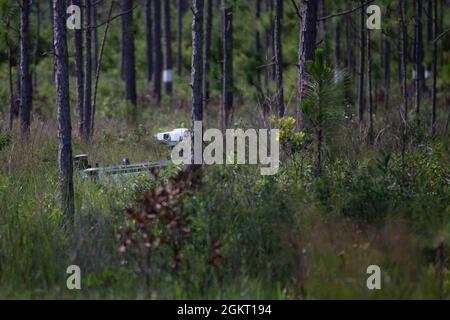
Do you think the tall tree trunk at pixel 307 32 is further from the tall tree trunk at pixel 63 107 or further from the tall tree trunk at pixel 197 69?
the tall tree trunk at pixel 63 107

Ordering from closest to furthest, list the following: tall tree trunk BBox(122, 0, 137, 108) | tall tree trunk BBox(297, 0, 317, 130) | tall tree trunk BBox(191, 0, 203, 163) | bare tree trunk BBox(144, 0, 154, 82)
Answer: tall tree trunk BBox(191, 0, 203, 163), tall tree trunk BBox(297, 0, 317, 130), tall tree trunk BBox(122, 0, 137, 108), bare tree trunk BBox(144, 0, 154, 82)

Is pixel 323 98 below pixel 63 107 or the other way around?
the other way around

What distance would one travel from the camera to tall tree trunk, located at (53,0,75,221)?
25.6 feet

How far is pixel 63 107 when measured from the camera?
784 centimetres

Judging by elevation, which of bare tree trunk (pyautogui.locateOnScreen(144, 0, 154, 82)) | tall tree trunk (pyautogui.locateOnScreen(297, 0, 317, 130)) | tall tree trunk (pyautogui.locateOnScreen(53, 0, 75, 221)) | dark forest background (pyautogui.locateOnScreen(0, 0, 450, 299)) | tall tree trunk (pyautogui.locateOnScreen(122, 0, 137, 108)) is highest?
bare tree trunk (pyautogui.locateOnScreen(144, 0, 154, 82))

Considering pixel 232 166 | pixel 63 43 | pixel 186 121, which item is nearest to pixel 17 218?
pixel 63 43

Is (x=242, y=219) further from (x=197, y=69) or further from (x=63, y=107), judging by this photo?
(x=197, y=69)

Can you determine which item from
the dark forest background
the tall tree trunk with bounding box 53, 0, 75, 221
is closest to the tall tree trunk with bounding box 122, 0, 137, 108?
the dark forest background

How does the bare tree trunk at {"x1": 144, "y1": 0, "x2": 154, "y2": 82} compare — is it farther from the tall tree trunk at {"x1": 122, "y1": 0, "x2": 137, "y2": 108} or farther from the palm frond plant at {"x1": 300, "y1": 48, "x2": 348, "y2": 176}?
the palm frond plant at {"x1": 300, "y1": 48, "x2": 348, "y2": 176}

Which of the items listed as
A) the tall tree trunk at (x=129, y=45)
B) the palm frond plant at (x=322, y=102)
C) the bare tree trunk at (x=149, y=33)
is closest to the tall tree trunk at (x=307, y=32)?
the palm frond plant at (x=322, y=102)

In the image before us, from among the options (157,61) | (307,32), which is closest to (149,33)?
(157,61)

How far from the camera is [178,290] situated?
6.11 m

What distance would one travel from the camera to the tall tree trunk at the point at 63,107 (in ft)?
25.6
